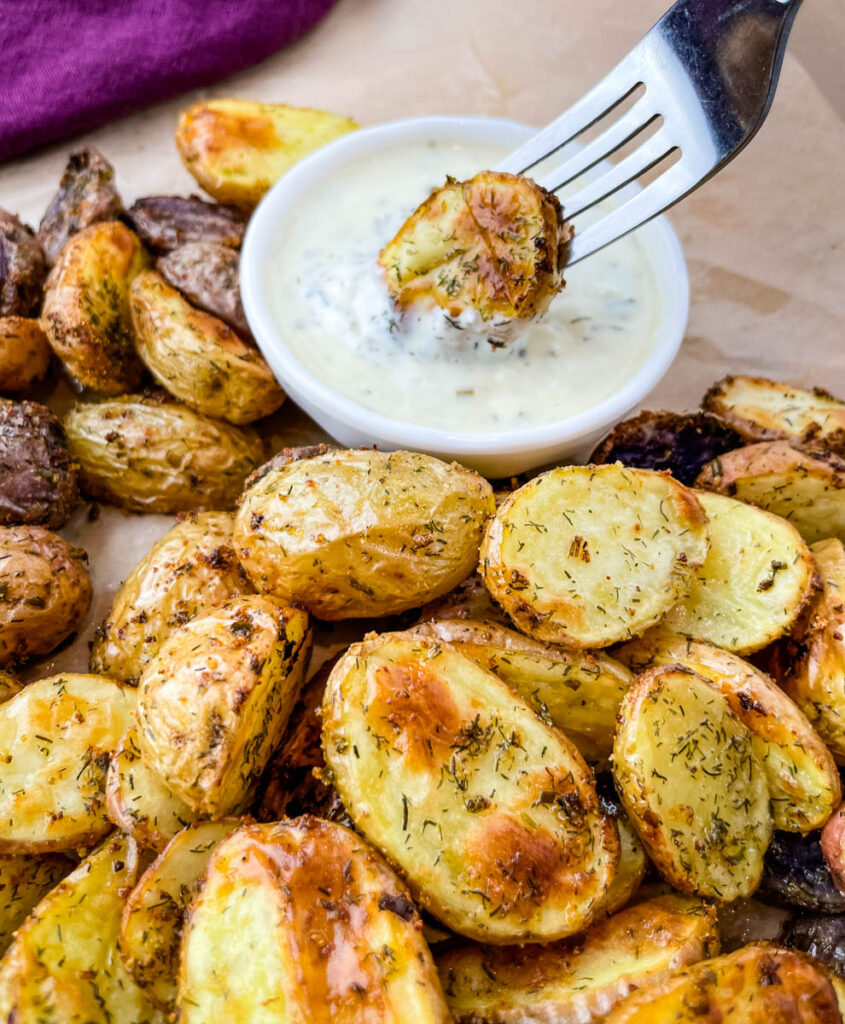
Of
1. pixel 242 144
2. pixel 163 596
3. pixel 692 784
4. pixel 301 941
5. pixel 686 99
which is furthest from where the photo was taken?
pixel 242 144

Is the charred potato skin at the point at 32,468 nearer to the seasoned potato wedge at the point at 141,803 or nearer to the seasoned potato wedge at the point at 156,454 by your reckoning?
the seasoned potato wedge at the point at 156,454

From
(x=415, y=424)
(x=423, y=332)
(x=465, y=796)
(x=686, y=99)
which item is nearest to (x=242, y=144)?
(x=423, y=332)

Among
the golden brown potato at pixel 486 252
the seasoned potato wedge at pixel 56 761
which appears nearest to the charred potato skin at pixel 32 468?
the seasoned potato wedge at pixel 56 761

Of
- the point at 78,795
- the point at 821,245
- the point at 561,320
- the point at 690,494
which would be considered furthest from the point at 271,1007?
the point at 821,245

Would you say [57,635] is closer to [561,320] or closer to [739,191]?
[561,320]

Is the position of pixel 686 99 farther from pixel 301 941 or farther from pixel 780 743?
A: pixel 301 941
